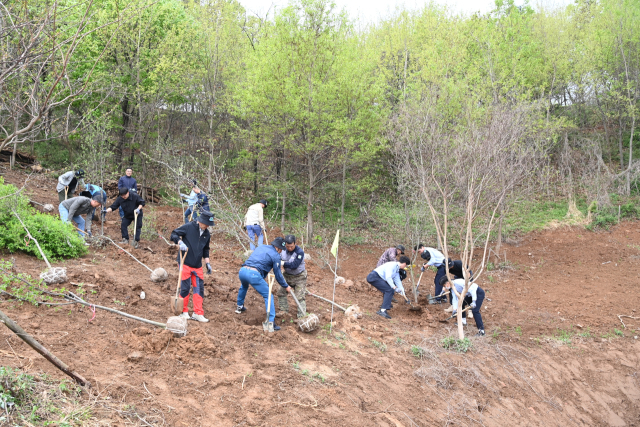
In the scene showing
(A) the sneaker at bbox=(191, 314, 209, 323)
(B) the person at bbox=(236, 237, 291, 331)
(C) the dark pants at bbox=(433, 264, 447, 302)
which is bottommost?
(C) the dark pants at bbox=(433, 264, 447, 302)

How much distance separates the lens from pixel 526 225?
54.3ft

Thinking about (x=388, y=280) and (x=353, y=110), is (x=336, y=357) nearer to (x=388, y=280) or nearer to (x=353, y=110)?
(x=388, y=280)

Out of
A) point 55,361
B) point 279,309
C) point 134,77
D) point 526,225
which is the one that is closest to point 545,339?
point 279,309

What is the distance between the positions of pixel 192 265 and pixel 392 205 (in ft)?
35.1

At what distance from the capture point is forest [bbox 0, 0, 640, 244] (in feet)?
35.1

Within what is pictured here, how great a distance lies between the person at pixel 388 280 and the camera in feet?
27.7

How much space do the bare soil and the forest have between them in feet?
8.01

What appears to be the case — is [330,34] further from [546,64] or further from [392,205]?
[546,64]

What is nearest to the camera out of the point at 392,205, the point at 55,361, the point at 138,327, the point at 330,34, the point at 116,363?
the point at 55,361

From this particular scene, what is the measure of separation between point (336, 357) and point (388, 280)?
286 centimetres

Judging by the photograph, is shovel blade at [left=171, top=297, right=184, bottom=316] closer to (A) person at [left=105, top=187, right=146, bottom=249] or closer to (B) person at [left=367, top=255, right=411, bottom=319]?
(A) person at [left=105, top=187, right=146, bottom=249]

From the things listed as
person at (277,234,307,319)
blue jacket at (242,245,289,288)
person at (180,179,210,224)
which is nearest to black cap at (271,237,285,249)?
person at (277,234,307,319)

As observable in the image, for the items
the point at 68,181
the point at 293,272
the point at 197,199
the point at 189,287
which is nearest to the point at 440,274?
the point at 293,272

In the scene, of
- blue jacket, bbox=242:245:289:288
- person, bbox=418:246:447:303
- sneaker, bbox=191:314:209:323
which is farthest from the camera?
person, bbox=418:246:447:303
